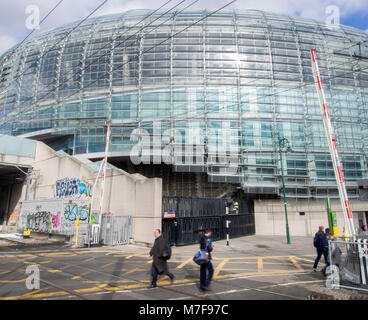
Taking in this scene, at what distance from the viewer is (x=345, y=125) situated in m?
32.0

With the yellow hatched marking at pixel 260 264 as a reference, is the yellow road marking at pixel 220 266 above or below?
above

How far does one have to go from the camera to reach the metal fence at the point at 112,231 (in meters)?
16.6

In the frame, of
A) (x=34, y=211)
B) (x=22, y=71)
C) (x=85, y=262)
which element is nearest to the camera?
(x=85, y=262)

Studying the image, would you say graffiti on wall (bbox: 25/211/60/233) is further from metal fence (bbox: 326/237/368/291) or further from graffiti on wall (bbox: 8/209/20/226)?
metal fence (bbox: 326/237/368/291)

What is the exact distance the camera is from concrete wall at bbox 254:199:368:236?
1097 inches

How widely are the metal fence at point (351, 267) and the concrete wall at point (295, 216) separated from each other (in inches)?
826

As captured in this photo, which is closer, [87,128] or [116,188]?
[116,188]

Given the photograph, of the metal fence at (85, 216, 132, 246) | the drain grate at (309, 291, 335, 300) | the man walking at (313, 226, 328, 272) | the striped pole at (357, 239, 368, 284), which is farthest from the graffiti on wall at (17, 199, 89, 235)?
the striped pole at (357, 239, 368, 284)

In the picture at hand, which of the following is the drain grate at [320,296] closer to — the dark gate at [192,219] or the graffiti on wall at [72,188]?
the dark gate at [192,219]

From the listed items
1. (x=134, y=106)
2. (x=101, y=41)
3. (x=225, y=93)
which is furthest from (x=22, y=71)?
(x=225, y=93)

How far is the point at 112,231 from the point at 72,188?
8.42m

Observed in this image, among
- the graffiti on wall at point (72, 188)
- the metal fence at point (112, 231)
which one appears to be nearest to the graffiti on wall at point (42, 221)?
the graffiti on wall at point (72, 188)
